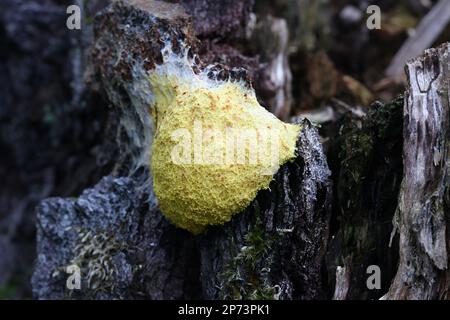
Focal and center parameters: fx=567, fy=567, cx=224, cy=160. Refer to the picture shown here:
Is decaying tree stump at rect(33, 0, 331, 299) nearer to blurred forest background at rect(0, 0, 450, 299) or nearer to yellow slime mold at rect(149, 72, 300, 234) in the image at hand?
yellow slime mold at rect(149, 72, 300, 234)

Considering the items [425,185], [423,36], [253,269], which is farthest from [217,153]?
[423,36]

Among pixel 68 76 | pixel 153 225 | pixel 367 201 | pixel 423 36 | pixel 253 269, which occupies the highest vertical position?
pixel 423 36

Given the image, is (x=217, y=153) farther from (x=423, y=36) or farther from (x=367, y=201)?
(x=423, y=36)

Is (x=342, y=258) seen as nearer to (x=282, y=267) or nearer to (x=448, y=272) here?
(x=282, y=267)

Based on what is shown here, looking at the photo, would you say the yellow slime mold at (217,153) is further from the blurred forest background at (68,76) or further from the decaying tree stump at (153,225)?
the blurred forest background at (68,76)
